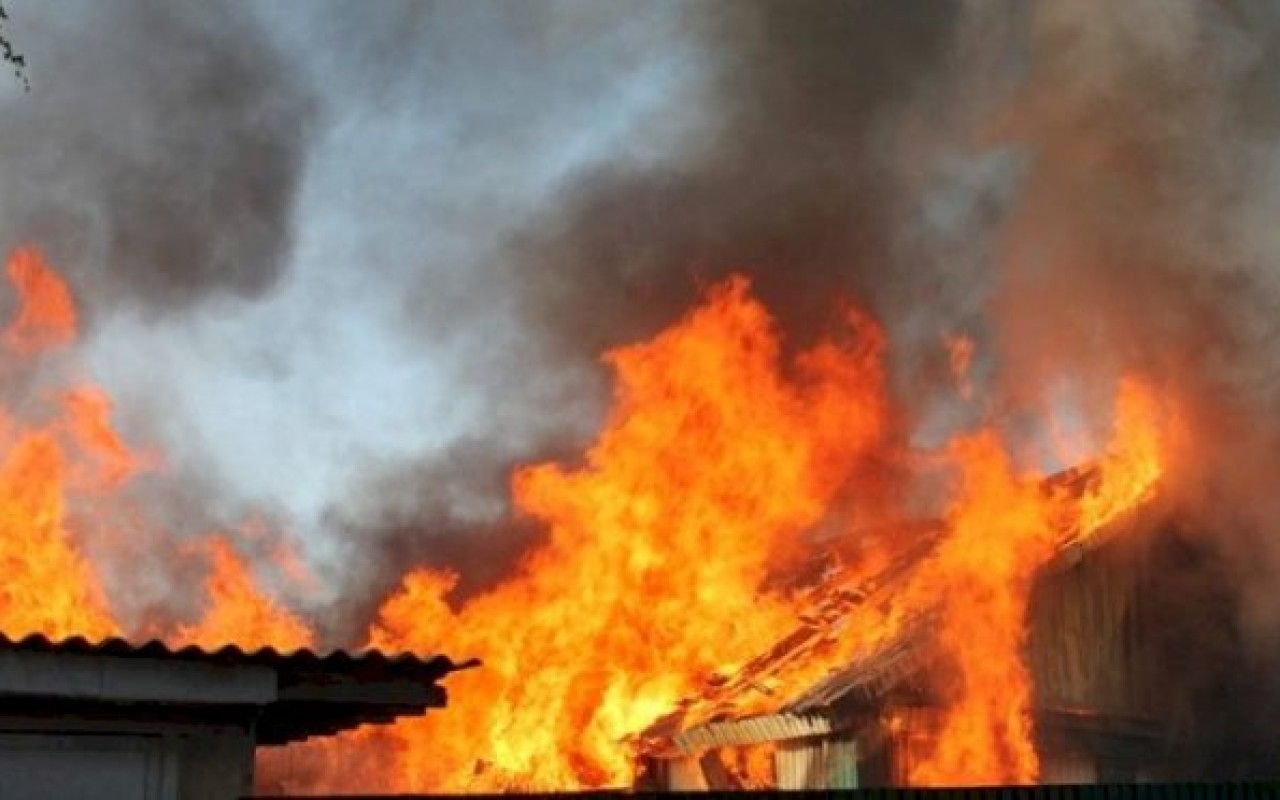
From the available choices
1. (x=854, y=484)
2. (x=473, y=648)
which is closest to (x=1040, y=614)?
(x=854, y=484)

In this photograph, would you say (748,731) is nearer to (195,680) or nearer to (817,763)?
(817,763)

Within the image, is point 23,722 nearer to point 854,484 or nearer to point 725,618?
point 725,618

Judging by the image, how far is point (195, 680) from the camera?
9.22m

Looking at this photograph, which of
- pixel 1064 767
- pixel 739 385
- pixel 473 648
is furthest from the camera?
pixel 739 385

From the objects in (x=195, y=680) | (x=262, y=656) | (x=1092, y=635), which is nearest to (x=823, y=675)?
(x=1092, y=635)

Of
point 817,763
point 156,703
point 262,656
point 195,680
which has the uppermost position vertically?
point 817,763

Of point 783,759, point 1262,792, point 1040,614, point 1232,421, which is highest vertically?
point 1232,421

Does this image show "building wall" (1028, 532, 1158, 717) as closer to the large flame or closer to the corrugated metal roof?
the large flame

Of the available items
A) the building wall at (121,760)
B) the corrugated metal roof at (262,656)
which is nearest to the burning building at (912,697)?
the corrugated metal roof at (262,656)

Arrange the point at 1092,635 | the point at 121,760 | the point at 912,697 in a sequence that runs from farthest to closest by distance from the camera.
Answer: the point at 1092,635 < the point at 912,697 < the point at 121,760

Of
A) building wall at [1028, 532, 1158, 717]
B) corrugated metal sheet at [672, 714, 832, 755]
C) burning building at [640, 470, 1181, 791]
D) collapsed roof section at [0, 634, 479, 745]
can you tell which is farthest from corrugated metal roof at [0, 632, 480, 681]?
building wall at [1028, 532, 1158, 717]

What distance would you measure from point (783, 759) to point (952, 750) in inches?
83.5

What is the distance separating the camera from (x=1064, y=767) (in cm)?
2003

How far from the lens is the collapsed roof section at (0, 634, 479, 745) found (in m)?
8.73
